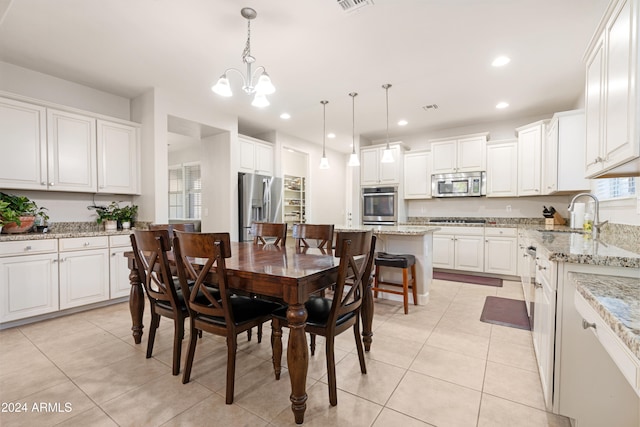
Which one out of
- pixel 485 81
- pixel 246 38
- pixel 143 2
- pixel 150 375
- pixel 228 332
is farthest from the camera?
pixel 485 81

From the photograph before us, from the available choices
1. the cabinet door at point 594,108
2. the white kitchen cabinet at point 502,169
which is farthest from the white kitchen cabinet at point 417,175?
the cabinet door at point 594,108

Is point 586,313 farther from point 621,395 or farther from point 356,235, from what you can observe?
point 356,235

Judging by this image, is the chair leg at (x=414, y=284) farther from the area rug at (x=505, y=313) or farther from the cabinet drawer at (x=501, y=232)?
the cabinet drawer at (x=501, y=232)

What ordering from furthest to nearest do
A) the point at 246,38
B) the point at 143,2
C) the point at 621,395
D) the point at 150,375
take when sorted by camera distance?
the point at 246,38 → the point at 143,2 → the point at 150,375 → the point at 621,395

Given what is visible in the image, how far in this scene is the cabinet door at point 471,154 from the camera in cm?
488

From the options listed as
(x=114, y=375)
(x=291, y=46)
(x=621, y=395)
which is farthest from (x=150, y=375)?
(x=291, y=46)

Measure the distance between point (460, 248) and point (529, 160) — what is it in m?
1.70

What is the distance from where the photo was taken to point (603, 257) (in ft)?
4.31

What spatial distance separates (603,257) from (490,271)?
3685 millimetres

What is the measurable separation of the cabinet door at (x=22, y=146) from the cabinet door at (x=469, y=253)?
5.68 m

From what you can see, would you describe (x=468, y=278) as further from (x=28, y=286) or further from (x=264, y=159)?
(x=28, y=286)

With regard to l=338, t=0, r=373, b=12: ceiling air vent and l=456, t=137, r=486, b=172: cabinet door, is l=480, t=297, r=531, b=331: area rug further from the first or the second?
l=338, t=0, r=373, b=12: ceiling air vent

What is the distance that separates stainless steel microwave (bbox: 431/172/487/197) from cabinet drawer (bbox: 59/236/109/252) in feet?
16.5

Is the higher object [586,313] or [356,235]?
[356,235]
